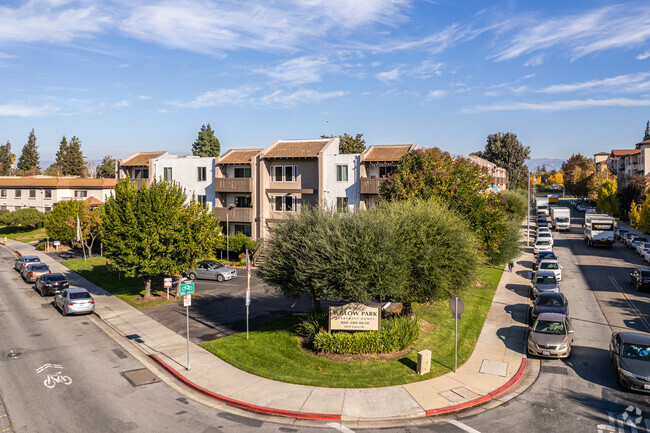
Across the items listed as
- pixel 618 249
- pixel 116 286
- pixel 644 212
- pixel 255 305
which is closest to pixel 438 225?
pixel 255 305

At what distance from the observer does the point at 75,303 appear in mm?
26000

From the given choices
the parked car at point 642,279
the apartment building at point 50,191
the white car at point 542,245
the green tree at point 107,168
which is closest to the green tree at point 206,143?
the green tree at point 107,168

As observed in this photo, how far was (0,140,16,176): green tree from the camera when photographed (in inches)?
5016

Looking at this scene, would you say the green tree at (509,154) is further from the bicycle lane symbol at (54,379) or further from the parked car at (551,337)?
the bicycle lane symbol at (54,379)

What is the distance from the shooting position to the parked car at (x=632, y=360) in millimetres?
15164

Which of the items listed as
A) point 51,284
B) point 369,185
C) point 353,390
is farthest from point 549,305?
point 51,284

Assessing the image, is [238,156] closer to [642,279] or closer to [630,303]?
[630,303]

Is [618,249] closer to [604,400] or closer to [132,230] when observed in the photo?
[604,400]

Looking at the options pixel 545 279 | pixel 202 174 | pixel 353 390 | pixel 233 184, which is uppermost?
pixel 202 174

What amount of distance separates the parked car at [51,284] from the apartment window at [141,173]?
21.3m

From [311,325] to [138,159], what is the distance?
40.4 meters

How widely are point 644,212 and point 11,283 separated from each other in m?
63.8

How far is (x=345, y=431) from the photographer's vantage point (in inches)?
518

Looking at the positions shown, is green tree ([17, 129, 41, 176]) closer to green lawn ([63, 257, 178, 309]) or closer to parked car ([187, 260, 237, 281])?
green lawn ([63, 257, 178, 309])
